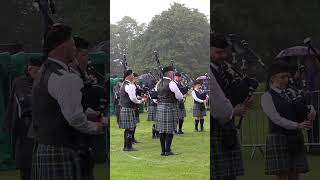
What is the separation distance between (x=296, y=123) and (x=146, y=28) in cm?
141

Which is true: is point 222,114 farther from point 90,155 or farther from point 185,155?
point 185,155

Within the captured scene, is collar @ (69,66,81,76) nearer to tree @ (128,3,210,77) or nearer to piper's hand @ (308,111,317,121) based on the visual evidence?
tree @ (128,3,210,77)

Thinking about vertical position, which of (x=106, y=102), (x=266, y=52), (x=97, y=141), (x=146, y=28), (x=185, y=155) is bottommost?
(x=185, y=155)

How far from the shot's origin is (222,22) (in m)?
3.10

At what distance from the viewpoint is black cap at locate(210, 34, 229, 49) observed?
3117 millimetres

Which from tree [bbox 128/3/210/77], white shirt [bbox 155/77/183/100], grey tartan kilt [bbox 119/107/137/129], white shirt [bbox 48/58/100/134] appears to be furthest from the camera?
grey tartan kilt [bbox 119/107/137/129]

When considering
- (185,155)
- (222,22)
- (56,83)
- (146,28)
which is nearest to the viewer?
(56,83)

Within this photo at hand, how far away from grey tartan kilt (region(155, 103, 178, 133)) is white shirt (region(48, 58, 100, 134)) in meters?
2.36

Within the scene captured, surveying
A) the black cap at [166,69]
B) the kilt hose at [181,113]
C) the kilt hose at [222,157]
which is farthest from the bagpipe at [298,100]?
the kilt hose at [181,113]

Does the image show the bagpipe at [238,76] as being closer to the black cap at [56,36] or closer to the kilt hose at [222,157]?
the kilt hose at [222,157]

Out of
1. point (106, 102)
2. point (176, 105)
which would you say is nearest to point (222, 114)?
point (106, 102)

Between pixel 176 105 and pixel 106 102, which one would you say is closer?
pixel 106 102

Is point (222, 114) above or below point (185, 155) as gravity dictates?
above

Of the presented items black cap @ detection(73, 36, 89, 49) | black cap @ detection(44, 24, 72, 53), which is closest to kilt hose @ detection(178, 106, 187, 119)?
black cap @ detection(73, 36, 89, 49)
